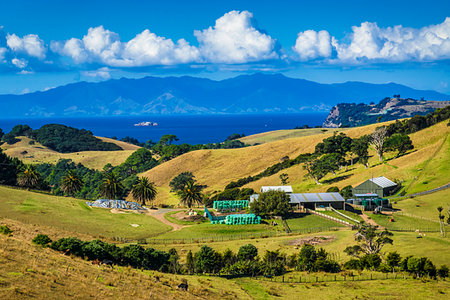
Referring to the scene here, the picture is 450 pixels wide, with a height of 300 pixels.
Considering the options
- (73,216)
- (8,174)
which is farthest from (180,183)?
(73,216)

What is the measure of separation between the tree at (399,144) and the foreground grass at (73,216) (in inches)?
3030

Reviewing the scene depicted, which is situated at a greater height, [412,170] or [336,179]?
[412,170]

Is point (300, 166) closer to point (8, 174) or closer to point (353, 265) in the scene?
point (353, 265)

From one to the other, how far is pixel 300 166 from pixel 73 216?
8104 cm

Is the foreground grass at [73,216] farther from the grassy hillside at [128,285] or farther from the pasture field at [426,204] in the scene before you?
the pasture field at [426,204]

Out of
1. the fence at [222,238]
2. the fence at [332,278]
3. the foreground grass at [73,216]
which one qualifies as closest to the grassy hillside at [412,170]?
the fence at [222,238]

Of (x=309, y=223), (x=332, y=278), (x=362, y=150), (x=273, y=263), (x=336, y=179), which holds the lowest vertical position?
(x=332, y=278)

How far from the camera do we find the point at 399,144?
399 feet

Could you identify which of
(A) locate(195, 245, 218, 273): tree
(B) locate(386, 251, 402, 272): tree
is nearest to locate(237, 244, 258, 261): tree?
(A) locate(195, 245, 218, 273): tree

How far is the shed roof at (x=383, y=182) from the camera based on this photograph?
93.9 meters

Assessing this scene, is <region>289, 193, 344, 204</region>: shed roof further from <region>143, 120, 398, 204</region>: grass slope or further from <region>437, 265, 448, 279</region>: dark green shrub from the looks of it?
<region>143, 120, 398, 204</region>: grass slope

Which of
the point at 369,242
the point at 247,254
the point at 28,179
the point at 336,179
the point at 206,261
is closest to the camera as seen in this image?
the point at 206,261

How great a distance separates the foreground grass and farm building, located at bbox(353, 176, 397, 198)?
4550cm

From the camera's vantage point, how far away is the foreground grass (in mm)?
67250
